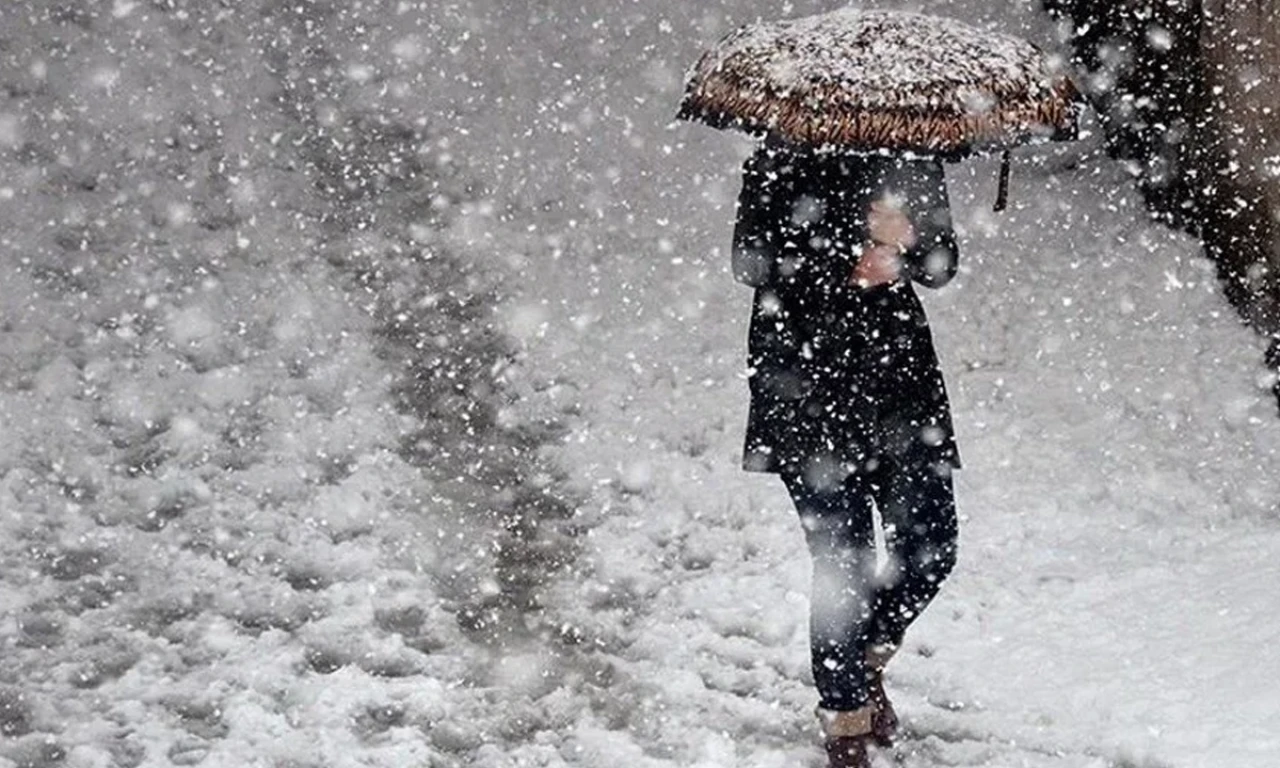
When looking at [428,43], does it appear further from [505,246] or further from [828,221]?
[828,221]

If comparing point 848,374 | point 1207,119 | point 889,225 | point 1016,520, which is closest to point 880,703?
point 848,374

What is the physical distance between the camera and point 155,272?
916 cm

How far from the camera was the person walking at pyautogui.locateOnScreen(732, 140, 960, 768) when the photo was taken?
4.59 meters

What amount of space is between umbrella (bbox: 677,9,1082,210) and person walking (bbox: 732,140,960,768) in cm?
16

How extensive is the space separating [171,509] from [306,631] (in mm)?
1251

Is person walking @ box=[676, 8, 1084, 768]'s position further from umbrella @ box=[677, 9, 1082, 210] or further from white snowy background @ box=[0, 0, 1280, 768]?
white snowy background @ box=[0, 0, 1280, 768]

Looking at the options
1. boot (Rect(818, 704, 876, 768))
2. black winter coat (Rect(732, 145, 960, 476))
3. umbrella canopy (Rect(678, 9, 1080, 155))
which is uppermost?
umbrella canopy (Rect(678, 9, 1080, 155))

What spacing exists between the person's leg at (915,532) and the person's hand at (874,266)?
557 mm

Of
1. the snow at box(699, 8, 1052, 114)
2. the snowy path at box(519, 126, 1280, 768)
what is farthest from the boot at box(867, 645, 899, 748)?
the snow at box(699, 8, 1052, 114)

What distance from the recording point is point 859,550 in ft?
15.7

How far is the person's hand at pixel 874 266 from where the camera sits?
461cm

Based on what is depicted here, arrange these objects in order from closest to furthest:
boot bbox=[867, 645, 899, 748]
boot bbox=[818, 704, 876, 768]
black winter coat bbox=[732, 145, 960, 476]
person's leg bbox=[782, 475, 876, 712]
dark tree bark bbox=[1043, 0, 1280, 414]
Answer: black winter coat bbox=[732, 145, 960, 476] → person's leg bbox=[782, 475, 876, 712] → boot bbox=[818, 704, 876, 768] → boot bbox=[867, 645, 899, 748] → dark tree bark bbox=[1043, 0, 1280, 414]

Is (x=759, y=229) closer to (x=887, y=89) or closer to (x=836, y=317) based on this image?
(x=836, y=317)

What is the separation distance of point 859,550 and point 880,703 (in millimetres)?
724
